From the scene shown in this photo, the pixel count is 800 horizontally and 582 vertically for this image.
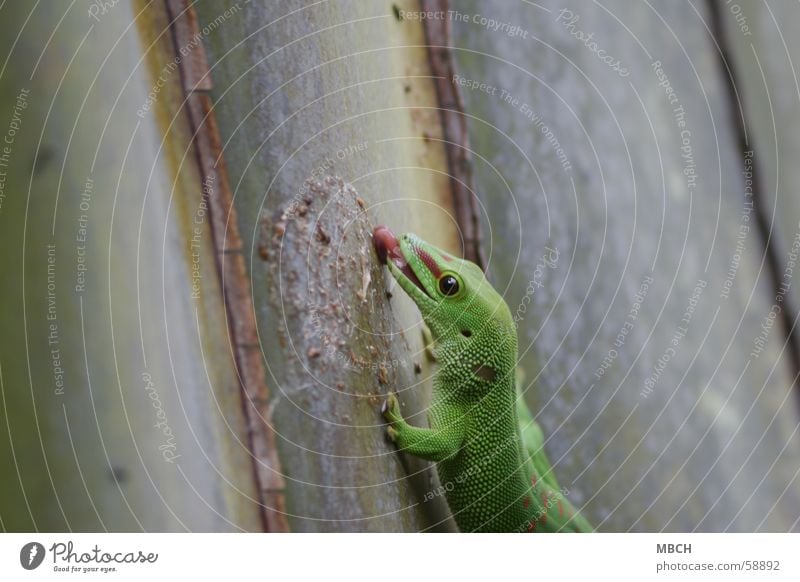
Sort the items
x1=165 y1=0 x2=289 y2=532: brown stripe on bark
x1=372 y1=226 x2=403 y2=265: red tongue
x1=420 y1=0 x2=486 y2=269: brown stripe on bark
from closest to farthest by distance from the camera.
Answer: x1=165 y1=0 x2=289 y2=532: brown stripe on bark < x1=372 y1=226 x2=403 y2=265: red tongue < x1=420 y1=0 x2=486 y2=269: brown stripe on bark

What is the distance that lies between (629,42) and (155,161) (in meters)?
0.76

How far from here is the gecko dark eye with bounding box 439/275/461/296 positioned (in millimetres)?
897

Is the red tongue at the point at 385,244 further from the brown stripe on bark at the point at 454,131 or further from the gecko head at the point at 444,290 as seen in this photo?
the brown stripe on bark at the point at 454,131

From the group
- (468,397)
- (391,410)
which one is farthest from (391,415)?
(468,397)

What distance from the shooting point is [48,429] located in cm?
81

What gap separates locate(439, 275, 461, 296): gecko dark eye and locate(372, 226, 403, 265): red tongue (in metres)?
0.06

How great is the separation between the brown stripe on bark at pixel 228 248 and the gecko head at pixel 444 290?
192 mm

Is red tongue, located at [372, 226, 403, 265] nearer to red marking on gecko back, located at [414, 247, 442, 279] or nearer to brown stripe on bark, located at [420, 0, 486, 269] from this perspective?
red marking on gecko back, located at [414, 247, 442, 279]

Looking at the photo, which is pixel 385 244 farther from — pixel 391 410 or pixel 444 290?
pixel 391 410

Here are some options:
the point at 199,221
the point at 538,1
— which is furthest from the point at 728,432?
the point at 199,221

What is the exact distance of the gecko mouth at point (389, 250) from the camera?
0.88m
